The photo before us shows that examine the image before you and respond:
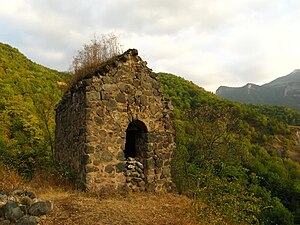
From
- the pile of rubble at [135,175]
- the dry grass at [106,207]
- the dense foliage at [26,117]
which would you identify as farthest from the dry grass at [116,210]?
the dense foliage at [26,117]

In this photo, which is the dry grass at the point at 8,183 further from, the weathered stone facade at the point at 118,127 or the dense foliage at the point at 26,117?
the dense foliage at the point at 26,117

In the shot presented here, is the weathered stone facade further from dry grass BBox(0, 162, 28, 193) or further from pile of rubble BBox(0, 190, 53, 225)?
pile of rubble BBox(0, 190, 53, 225)

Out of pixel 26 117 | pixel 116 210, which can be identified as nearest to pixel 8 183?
pixel 116 210

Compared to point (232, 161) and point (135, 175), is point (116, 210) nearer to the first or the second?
point (135, 175)

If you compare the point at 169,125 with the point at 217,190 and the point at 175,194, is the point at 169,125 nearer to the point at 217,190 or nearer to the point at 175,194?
the point at 175,194

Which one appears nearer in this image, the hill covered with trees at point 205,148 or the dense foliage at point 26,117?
the hill covered with trees at point 205,148

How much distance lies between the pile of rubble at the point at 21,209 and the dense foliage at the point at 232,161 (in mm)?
2802

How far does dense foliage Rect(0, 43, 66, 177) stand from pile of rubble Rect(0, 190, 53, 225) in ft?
14.3

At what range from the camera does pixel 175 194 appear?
8.23 m

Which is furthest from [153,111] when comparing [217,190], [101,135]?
[217,190]

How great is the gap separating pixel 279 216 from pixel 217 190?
35.4ft

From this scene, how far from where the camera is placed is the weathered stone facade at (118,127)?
24.1ft

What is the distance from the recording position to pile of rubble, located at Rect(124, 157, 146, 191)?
785 centimetres

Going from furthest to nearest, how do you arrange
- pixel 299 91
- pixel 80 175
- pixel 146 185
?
pixel 299 91, pixel 146 185, pixel 80 175
